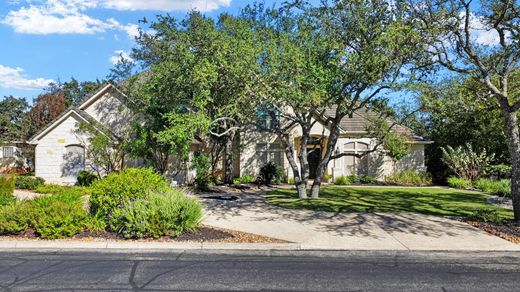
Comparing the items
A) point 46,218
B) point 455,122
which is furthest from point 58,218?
point 455,122

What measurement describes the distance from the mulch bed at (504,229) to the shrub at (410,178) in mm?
14009

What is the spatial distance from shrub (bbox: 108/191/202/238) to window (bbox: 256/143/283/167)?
16007 millimetres

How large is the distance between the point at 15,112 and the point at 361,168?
42.1 metres

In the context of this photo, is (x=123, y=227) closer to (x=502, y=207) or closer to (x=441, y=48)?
(x=441, y=48)

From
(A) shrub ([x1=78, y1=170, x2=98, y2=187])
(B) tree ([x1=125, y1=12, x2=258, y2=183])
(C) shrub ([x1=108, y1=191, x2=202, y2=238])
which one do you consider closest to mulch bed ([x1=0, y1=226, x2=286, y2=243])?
(C) shrub ([x1=108, y1=191, x2=202, y2=238])

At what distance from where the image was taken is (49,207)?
29.0 ft

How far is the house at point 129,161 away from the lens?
21.3 meters

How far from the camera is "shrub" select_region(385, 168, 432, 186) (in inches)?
947

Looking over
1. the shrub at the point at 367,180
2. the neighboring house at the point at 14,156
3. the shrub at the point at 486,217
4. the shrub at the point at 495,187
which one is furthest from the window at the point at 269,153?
the neighboring house at the point at 14,156

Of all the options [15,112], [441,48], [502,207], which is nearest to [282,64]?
[441,48]

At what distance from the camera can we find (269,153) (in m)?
25.0

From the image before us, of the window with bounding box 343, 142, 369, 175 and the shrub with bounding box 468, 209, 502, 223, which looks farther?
the window with bounding box 343, 142, 369, 175

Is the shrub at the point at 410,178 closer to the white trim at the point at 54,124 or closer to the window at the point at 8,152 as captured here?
the white trim at the point at 54,124

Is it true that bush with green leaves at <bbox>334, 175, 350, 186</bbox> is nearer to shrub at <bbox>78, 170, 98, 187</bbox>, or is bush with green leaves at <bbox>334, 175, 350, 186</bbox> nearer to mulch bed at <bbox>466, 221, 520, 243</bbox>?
mulch bed at <bbox>466, 221, 520, 243</bbox>
